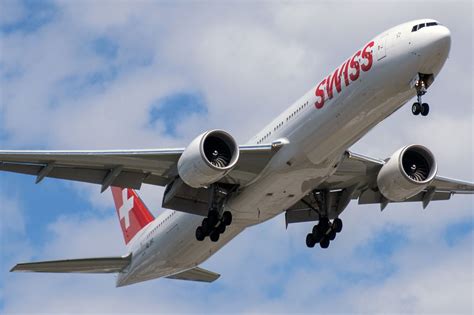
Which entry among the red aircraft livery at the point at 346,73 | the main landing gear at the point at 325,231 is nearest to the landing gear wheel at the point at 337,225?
the main landing gear at the point at 325,231

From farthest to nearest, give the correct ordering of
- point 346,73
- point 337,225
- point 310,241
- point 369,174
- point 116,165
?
point 310,241, point 337,225, point 369,174, point 116,165, point 346,73

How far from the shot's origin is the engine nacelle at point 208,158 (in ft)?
113

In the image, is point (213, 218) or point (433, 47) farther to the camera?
point (213, 218)

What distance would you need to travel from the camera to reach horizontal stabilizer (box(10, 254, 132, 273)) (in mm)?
38375

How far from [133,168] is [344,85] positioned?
808 centimetres

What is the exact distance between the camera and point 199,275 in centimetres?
4388

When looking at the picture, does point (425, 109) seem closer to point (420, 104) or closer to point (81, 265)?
point (420, 104)

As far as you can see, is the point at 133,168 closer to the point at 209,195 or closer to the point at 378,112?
the point at 209,195

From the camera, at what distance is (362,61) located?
33.5m

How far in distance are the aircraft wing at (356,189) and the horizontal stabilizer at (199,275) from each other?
4652mm

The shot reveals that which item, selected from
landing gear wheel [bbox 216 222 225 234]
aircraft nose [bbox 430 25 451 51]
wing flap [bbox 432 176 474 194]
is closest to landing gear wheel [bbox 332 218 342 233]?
wing flap [bbox 432 176 474 194]

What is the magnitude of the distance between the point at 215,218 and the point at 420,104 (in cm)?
853

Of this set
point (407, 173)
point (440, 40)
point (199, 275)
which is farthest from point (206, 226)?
point (440, 40)

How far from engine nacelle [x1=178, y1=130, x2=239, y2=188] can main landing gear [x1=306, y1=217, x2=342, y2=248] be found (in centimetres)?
601
